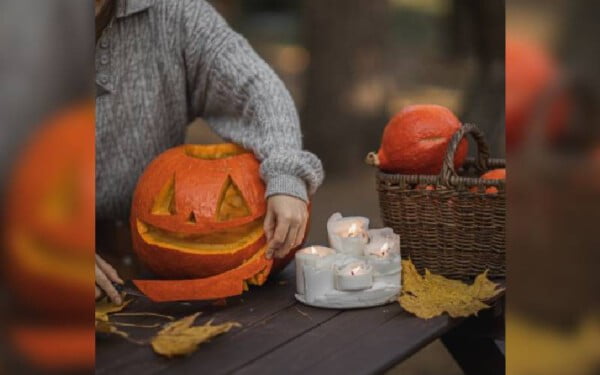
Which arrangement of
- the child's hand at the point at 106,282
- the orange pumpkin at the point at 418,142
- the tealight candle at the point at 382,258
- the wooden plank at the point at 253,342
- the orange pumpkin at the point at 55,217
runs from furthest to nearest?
the orange pumpkin at the point at 418,142
the tealight candle at the point at 382,258
the child's hand at the point at 106,282
the wooden plank at the point at 253,342
the orange pumpkin at the point at 55,217

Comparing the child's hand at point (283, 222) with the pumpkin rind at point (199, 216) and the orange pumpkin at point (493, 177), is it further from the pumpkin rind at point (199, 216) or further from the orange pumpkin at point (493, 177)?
the orange pumpkin at point (493, 177)

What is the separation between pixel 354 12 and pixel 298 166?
2.97m

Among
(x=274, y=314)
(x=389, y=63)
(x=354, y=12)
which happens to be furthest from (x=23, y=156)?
(x=389, y=63)

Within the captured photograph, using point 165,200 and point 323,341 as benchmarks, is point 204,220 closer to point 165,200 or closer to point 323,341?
point 165,200

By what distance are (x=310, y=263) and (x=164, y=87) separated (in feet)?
1.93

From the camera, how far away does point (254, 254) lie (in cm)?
126

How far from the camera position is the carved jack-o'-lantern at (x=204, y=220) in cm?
124

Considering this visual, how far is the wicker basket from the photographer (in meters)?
1.30

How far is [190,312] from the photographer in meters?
1.15

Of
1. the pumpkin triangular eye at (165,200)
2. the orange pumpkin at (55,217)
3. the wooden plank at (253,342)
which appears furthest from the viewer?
the pumpkin triangular eye at (165,200)

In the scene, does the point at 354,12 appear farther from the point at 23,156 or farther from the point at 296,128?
the point at 23,156

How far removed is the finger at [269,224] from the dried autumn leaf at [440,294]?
8.8 inches

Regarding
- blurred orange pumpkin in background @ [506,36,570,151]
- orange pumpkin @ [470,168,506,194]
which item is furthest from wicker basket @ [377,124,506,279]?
blurred orange pumpkin in background @ [506,36,570,151]

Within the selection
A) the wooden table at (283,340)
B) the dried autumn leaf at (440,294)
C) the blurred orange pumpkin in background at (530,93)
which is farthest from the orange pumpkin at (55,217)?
the dried autumn leaf at (440,294)
